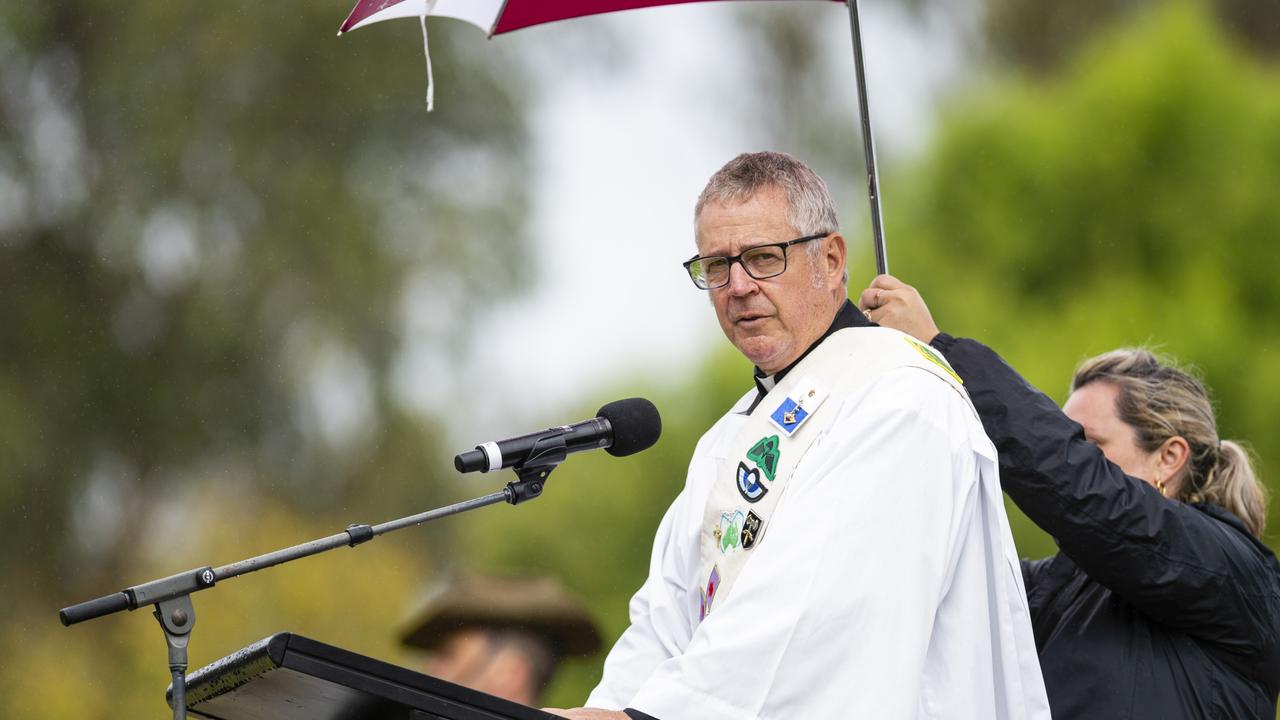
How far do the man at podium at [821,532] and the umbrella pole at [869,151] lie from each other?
299 mm

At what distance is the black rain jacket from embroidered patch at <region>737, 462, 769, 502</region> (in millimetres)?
486

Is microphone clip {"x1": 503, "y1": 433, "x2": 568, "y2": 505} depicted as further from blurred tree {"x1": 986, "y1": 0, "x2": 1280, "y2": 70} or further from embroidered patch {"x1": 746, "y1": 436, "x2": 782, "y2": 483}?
blurred tree {"x1": 986, "y1": 0, "x2": 1280, "y2": 70}

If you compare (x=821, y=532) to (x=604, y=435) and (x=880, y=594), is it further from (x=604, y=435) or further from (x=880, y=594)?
(x=604, y=435)

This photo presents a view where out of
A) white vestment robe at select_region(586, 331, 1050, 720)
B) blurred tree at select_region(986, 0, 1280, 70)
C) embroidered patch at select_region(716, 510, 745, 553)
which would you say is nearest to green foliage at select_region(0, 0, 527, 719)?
blurred tree at select_region(986, 0, 1280, 70)

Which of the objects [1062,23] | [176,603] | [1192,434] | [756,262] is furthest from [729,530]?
[1062,23]

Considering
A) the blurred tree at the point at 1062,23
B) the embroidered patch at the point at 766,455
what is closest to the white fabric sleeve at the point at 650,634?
the embroidered patch at the point at 766,455

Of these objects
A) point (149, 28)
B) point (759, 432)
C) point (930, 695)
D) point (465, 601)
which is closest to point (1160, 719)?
point (930, 695)

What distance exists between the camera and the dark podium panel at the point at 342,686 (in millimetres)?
1601

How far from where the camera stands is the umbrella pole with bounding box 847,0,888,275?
2793 millimetres

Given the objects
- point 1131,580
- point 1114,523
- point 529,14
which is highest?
point 529,14

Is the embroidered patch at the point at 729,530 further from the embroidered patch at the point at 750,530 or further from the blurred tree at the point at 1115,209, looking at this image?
the blurred tree at the point at 1115,209

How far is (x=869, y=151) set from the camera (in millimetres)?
2814

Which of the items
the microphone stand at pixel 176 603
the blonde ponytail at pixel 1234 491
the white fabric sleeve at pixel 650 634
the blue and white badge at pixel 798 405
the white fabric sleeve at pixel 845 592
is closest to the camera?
the microphone stand at pixel 176 603

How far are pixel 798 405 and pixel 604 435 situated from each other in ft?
1.19
